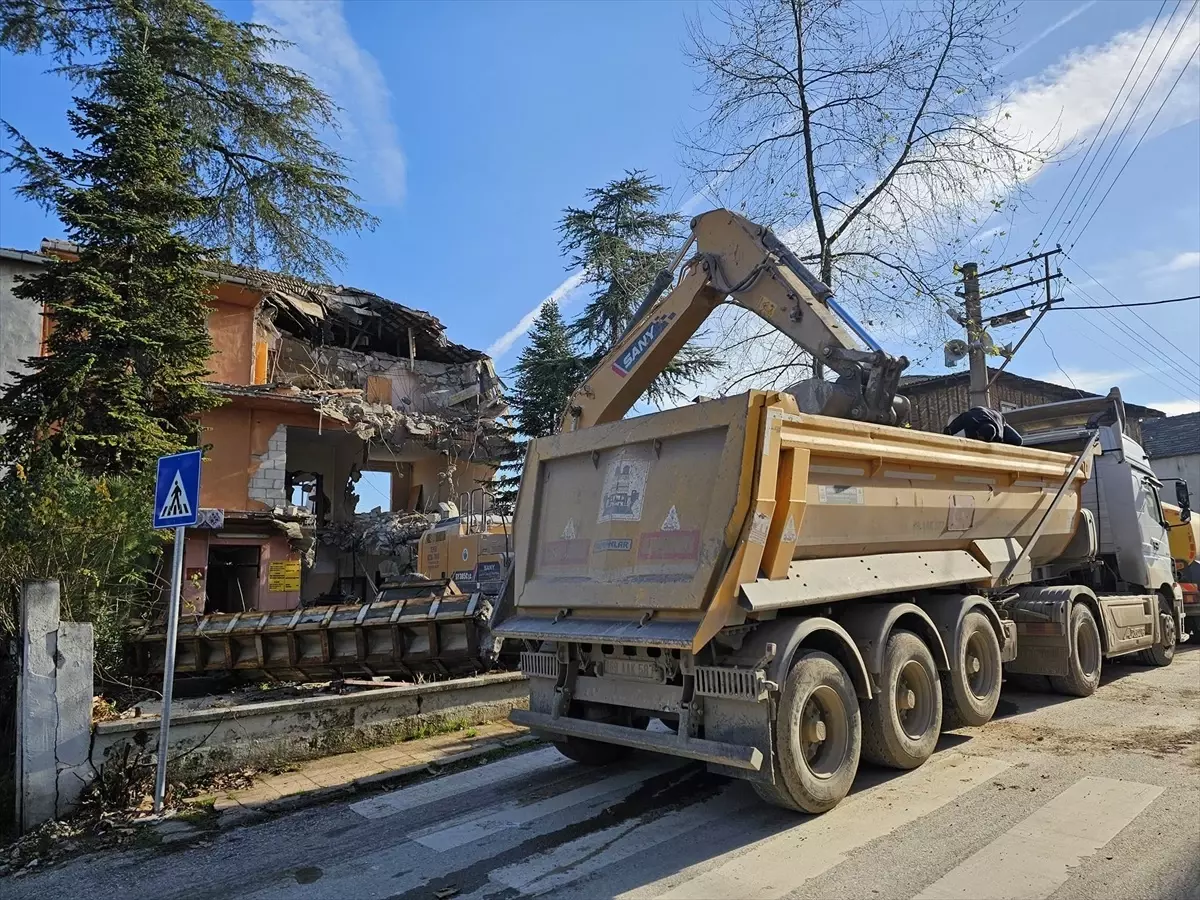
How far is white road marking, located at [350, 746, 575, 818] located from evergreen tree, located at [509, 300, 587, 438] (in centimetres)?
1772

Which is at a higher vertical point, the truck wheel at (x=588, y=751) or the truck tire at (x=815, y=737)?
the truck tire at (x=815, y=737)

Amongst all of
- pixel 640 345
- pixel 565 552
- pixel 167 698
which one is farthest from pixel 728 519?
pixel 167 698

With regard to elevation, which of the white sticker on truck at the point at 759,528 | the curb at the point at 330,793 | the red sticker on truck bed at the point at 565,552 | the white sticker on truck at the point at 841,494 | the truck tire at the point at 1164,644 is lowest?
the curb at the point at 330,793

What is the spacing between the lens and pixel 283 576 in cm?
1798

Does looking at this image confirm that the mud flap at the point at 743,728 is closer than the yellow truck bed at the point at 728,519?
Yes

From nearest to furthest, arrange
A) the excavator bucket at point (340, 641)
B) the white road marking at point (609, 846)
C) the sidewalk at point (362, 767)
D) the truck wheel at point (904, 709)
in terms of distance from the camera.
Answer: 1. the white road marking at point (609, 846)
2. the truck wheel at point (904, 709)
3. the sidewalk at point (362, 767)
4. the excavator bucket at point (340, 641)

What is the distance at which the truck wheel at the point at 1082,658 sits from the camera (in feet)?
26.8

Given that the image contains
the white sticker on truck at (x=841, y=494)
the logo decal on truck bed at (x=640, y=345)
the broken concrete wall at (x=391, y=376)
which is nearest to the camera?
the white sticker on truck at (x=841, y=494)

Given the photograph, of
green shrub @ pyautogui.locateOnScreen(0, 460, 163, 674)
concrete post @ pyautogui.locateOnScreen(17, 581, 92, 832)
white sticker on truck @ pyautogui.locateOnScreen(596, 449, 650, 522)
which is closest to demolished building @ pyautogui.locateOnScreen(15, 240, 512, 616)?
green shrub @ pyautogui.locateOnScreen(0, 460, 163, 674)

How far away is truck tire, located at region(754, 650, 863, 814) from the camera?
4629 mm

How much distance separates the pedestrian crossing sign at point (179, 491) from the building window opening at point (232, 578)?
12.5 meters

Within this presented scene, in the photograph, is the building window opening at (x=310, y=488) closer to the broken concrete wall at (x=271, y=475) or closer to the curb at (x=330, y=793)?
the broken concrete wall at (x=271, y=475)

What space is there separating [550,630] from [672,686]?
42.2 inches

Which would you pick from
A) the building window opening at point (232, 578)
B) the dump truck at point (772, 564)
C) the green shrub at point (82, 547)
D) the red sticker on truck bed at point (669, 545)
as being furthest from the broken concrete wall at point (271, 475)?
the red sticker on truck bed at point (669, 545)
